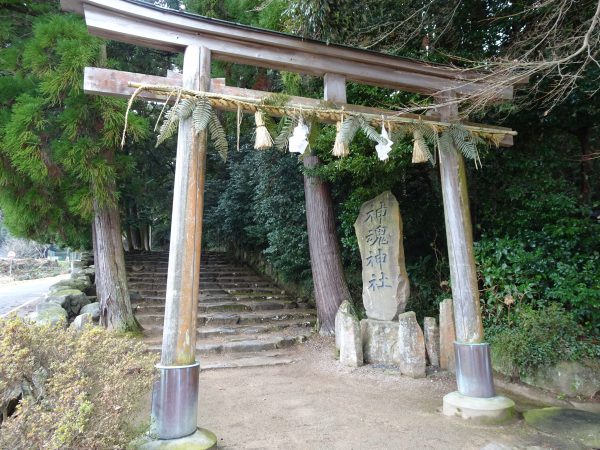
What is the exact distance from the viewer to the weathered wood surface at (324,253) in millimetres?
6805

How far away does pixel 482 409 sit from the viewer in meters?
3.44

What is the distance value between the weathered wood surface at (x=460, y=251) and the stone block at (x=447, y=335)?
114 centimetres

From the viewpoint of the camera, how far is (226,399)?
4297mm

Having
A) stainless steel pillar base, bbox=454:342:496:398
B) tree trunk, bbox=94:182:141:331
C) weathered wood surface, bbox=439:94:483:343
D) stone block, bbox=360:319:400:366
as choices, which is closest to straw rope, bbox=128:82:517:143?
weathered wood surface, bbox=439:94:483:343

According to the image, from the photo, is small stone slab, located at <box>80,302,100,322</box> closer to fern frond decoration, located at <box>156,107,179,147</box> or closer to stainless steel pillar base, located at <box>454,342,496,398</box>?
fern frond decoration, located at <box>156,107,179,147</box>

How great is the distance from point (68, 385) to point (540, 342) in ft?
15.7

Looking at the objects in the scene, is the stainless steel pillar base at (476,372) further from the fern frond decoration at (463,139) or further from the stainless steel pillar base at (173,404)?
the stainless steel pillar base at (173,404)

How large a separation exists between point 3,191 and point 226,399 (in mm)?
4343

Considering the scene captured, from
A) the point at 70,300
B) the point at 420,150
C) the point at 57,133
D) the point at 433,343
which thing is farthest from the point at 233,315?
the point at 420,150

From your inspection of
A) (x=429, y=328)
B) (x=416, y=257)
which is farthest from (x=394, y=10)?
(x=429, y=328)

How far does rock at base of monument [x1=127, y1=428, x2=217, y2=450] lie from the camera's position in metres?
2.61

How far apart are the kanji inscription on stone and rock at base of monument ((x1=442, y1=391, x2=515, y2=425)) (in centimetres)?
182

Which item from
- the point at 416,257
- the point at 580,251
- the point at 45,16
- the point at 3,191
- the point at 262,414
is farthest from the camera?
the point at 416,257

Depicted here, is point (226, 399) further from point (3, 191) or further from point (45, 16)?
point (45, 16)
